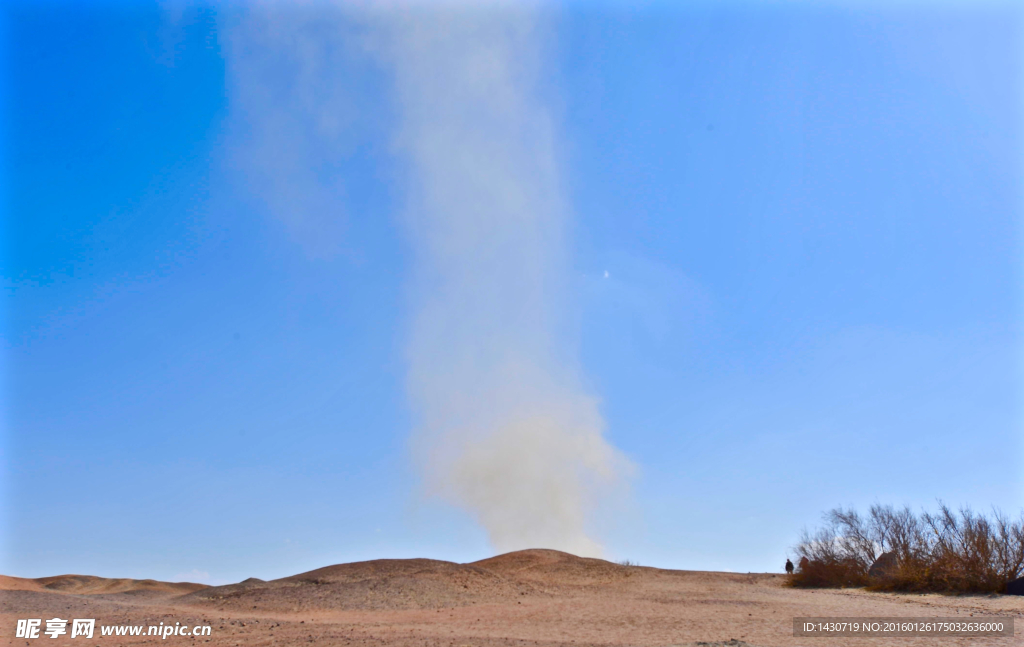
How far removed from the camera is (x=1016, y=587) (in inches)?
941

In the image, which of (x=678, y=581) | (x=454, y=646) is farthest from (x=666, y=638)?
(x=678, y=581)

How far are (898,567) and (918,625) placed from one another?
1547 centimetres

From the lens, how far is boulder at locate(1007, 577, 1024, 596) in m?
23.8

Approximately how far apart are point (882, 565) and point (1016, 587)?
8.28m

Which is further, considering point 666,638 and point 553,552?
point 553,552

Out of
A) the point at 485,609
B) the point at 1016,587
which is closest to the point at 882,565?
the point at 1016,587

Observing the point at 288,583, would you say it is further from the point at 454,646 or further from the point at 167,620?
the point at 454,646

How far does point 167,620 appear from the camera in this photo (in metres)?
17.4

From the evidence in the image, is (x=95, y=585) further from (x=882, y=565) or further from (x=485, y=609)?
(x=882, y=565)

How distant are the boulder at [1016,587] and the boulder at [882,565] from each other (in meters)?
6.16

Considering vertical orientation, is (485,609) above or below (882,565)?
below

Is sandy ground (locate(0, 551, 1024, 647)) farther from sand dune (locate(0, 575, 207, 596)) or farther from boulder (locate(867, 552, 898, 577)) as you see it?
boulder (locate(867, 552, 898, 577))

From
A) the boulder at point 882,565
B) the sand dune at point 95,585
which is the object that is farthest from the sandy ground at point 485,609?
the boulder at point 882,565

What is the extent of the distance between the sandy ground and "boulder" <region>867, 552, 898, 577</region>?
704 centimetres
